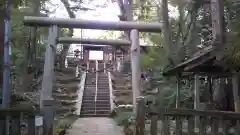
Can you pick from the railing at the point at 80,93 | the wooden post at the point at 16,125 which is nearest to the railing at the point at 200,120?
the wooden post at the point at 16,125

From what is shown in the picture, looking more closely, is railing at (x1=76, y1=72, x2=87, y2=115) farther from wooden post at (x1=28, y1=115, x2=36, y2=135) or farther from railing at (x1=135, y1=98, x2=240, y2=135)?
wooden post at (x1=28, y1=115, x2=36, y2=135)

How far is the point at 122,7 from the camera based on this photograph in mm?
15812

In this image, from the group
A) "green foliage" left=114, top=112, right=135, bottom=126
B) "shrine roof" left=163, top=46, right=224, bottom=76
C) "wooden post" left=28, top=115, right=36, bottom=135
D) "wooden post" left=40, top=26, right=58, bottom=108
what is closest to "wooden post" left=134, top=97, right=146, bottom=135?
"shrine roof" left=163, top=46, right=224, bottom=76

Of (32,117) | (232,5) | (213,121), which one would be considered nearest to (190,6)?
(232,5)

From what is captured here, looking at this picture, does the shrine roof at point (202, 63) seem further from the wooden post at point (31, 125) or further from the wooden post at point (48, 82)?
the wooden post at point (31, 125)

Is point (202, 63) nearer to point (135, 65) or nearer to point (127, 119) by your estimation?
point (135, 65)

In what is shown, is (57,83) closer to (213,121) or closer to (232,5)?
(232,5)

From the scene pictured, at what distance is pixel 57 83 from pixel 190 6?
11.6m

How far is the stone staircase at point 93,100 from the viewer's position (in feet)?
54.4

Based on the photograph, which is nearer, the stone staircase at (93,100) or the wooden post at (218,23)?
the wooden post at (218,23)

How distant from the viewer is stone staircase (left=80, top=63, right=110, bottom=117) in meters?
16.6

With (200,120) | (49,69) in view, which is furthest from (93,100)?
(200,120)

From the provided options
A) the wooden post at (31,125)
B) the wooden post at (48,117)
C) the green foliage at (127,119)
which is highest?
the wooden post at (31,125)

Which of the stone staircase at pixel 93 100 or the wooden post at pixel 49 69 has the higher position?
the wooden post at pixel 49 69
